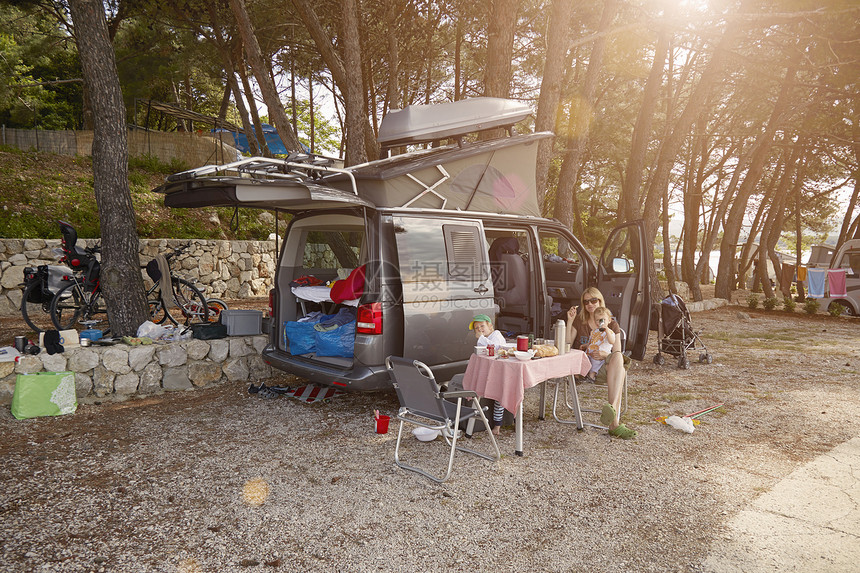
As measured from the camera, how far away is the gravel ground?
2.84m

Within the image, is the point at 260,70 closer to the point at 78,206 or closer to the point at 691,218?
the point at 78,206

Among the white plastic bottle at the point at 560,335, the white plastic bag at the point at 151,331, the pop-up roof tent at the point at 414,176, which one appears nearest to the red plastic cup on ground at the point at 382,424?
the white plastic bottle at the point at 560,335

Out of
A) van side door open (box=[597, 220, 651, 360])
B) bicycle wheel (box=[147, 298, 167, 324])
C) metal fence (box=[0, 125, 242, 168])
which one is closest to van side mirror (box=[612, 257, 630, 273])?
van side door open (box=[597, 220, 651, 360])

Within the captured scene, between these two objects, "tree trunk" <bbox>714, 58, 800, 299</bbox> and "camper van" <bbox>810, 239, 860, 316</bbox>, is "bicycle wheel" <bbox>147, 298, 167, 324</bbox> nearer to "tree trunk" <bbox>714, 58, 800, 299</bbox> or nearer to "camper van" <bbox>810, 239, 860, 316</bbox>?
"tree trunk" <bbox>714, 58, 800, 299</bbox>

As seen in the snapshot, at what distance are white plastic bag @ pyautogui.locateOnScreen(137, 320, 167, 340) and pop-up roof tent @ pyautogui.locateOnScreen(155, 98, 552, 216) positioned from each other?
77.5 inches

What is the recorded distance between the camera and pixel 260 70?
9.28 m

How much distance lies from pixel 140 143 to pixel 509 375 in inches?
697

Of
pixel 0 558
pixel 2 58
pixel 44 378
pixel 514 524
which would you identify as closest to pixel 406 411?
pixel 514 524

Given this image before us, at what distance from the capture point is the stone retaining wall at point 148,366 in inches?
206

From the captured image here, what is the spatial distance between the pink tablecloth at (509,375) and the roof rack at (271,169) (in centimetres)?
188

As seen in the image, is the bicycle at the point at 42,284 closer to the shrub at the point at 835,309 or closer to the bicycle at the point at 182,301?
A: the bicycle at the point at 182,301

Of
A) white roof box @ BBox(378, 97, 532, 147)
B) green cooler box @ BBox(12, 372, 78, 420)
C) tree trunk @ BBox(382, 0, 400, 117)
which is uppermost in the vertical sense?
tree trunk @ BBox(382, 0, 400, 117)

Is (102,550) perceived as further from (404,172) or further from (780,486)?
(780,486)

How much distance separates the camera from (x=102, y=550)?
2.83 meters
